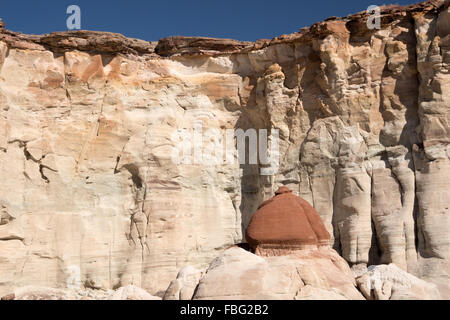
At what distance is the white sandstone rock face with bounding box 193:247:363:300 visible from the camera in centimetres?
1424

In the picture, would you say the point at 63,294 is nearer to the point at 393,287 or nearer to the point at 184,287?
the point at 184,287

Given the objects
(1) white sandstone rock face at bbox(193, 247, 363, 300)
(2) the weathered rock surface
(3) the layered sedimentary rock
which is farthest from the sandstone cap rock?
(3) the layered sedimentary rock

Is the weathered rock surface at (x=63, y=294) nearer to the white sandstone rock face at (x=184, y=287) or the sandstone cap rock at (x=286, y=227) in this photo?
the white sandstone rock face at (x=184, y=287)

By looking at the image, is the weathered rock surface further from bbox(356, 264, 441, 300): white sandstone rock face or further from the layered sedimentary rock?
bbox(356, 264, 441, 300): white sandstone rock face

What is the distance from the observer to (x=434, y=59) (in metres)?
23.1

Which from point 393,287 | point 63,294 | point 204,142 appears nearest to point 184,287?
point 393,287

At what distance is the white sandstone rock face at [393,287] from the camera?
14602 mm

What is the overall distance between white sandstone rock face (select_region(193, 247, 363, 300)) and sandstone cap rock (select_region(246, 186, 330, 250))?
468 mm

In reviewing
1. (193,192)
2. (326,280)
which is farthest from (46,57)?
(326,280)

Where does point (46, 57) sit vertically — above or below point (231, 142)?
above

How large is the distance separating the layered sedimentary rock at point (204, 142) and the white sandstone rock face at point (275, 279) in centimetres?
747
